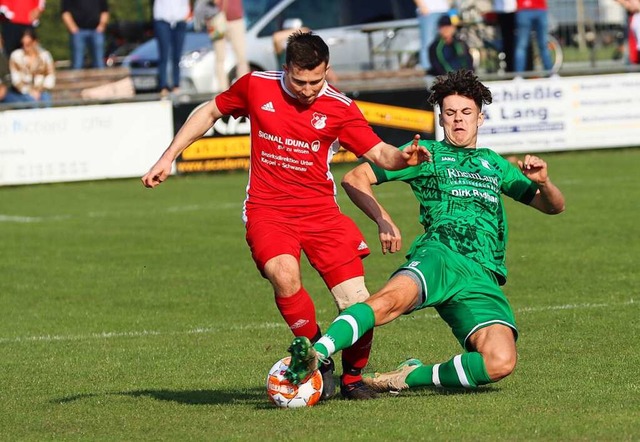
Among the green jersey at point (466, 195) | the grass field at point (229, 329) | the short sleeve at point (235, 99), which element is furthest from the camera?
the short sleeve at point (235, 99)

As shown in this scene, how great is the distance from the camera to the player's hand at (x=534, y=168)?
7.32 meters

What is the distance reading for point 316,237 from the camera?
7.84 metres

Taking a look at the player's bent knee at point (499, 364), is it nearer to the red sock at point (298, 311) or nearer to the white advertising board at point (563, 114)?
the red sock at point (298, 311)

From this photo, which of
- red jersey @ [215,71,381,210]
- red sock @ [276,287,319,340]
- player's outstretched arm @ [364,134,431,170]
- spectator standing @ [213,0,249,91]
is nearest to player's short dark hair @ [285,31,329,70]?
red jersey @ [215,71,381,210]

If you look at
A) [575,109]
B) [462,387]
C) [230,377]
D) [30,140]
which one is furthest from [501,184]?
[575,109]

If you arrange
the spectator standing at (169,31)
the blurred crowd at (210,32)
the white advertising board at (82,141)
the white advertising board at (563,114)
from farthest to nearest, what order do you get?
the spectator standing at (169,31) < the blurred crowd at (210,32) < the white advertising board at (563,114) < the white advertising board at (82,141)

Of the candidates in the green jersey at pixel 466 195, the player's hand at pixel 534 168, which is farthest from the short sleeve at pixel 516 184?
the player's hand at pixel 534 168

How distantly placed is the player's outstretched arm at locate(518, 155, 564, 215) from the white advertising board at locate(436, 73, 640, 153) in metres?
14.3

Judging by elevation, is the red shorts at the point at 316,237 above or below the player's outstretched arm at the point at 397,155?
below

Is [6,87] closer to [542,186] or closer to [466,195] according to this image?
[466,195]

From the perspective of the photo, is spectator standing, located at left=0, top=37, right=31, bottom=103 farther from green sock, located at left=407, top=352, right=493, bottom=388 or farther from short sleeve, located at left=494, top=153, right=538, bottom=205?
green sock, located at left=407, top=352, right=493, bottom=388

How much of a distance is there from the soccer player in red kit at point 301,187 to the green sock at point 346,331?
2.03 feet

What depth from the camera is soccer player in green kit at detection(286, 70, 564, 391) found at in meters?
7.35

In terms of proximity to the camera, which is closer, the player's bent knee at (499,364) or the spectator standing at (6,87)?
the player's bent knee at (499,364)
